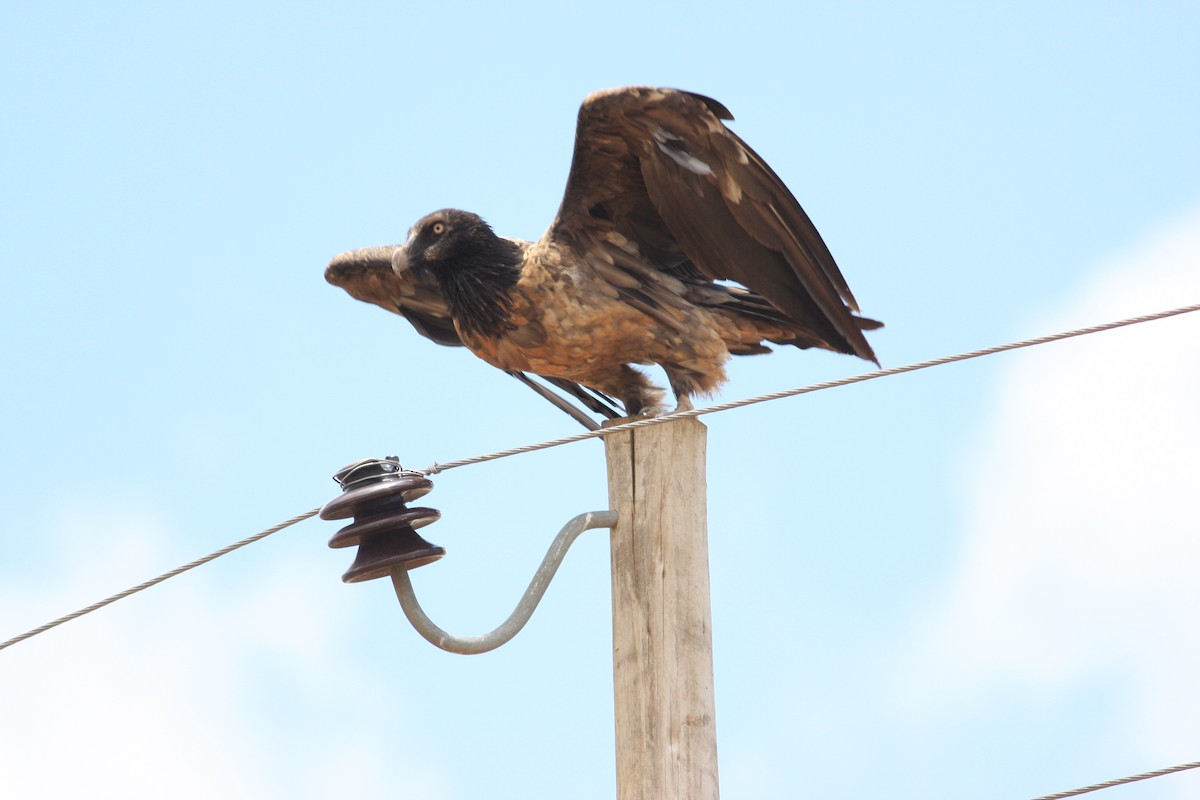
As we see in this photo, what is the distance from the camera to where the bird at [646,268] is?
4.42m

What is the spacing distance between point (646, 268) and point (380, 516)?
163 centimetres

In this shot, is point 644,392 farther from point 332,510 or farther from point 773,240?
point 332,510

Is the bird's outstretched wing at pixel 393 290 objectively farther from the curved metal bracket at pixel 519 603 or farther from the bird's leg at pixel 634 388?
the curved metal bracket at pixel 519 603

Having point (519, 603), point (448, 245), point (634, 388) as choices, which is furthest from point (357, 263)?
point (519, 603)

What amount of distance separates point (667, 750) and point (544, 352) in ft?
5.41

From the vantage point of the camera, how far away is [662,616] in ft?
11.9

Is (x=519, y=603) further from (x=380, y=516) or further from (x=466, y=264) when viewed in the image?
(x=466, y=264)

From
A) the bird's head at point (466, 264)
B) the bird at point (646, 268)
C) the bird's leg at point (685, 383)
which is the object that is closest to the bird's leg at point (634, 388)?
the bird at point (646, 268)

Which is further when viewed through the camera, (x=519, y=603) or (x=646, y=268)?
(x=646, y=268)

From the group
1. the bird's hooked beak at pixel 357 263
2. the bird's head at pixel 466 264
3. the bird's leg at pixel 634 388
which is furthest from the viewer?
the bird's hooked beak at pixel 357 263

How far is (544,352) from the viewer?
4.80 metres

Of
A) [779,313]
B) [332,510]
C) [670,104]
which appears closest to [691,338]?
[779,313]

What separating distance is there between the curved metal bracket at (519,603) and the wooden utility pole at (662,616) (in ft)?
0.33

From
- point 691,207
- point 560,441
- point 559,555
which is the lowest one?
point 559,555
